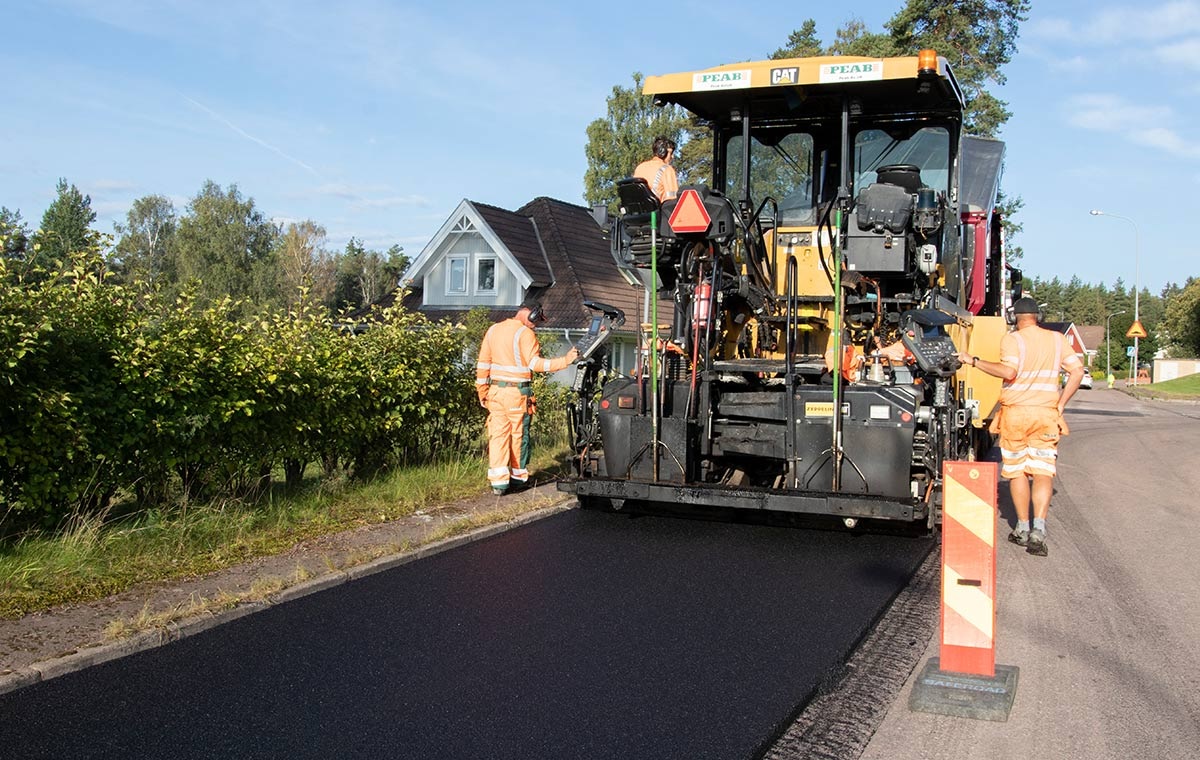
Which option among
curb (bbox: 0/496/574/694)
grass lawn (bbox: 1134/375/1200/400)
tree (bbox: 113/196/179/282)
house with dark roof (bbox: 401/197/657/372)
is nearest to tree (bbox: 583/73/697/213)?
house with dark roof (bbox: 401/197/657/372)

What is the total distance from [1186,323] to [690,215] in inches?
2681

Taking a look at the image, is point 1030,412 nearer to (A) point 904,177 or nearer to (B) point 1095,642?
(A) point 904,177

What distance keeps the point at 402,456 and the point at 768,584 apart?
4.36m

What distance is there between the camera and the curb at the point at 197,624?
14.3 feet

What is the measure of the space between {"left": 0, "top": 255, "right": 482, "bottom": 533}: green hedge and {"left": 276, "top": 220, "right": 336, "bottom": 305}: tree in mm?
46822

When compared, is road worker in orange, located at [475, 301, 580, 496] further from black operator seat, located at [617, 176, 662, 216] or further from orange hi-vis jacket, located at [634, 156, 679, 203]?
black operator seat, located at [617, 176, 662, 216]

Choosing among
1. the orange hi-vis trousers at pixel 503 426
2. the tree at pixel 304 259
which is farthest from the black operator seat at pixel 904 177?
the tree at pixel 304 259

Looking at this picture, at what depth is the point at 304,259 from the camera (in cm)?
5891

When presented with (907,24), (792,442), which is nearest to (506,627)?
(792,442)

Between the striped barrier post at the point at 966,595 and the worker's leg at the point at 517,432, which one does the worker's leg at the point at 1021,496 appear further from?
the worker's leg at the point at 517,432

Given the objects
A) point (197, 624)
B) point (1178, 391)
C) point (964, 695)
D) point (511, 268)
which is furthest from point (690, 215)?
point (1178, 391)

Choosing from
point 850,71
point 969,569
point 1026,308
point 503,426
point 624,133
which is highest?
point 624,133

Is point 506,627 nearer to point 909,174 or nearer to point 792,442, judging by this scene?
point 792,442

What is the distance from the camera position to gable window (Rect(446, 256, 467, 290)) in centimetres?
3061
